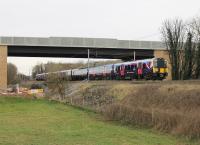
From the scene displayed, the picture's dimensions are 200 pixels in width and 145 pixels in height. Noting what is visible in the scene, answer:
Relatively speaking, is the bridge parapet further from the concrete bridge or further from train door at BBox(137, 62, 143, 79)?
train door at BBox(137, 62, 143, 79)

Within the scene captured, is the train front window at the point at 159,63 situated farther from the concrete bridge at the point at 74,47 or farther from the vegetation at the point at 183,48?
the concrete bridge at the point at 74,47

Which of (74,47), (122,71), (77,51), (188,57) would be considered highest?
(74,47)

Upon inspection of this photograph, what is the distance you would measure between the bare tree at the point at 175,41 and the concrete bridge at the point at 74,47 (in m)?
10.6

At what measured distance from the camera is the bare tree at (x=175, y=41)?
80.6 m

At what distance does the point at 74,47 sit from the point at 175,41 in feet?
72.6

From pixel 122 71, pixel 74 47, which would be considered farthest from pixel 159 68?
pixel 74 47

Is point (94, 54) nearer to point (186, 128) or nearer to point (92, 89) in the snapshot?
point (92, 89)

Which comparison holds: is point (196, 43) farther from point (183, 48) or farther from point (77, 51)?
point (77, 51)

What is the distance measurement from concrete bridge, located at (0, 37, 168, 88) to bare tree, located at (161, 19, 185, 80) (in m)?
10.6

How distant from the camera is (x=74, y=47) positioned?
313 feet

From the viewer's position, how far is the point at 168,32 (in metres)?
84.8

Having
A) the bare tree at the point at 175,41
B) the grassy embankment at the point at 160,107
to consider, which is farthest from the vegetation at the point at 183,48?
the grassy embankment at the point at 160,107

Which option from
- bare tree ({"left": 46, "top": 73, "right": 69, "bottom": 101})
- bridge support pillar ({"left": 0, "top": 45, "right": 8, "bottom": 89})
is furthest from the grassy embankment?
bridge support pillar ({"left": 0, "top": 45, "right": 8, "bottom": 89})

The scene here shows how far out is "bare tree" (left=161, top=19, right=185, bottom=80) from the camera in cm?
8059
